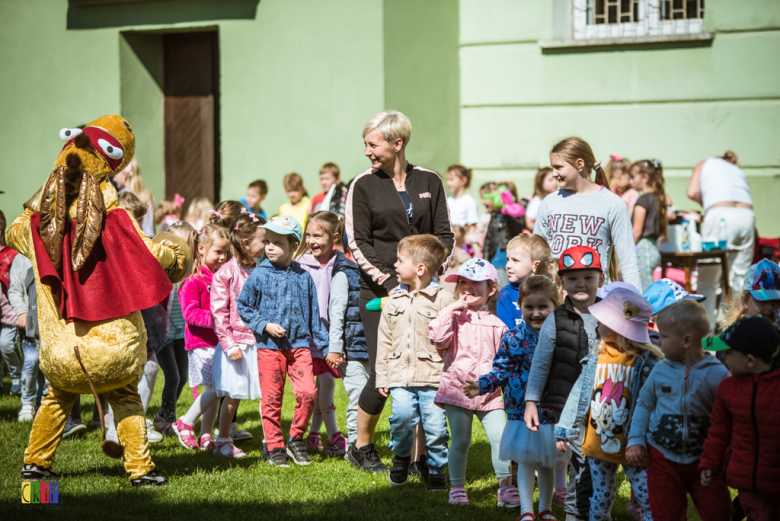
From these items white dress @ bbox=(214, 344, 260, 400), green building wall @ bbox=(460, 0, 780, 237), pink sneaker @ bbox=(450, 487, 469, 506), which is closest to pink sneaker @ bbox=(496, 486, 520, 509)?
pink sneaker @ bbox=(450, 487, 469, 506)

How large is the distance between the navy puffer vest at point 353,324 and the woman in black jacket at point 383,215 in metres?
0.33

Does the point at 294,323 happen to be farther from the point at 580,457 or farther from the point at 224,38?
the point at 224,38

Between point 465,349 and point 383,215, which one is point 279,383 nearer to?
point 383,215

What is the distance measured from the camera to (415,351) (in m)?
4.76

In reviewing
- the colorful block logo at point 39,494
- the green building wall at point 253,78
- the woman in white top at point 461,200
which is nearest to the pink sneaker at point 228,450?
the colorful block logo at point 39,494

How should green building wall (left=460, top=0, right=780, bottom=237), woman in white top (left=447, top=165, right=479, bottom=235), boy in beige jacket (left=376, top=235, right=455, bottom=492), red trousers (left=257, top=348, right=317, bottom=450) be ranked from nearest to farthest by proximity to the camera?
boy in beige jacket (left=376, top=235, right=455, bottom=492) → red trousers (left=257, top=348, right=317, bottom=450) → green building wall (left=460, top=0, right=780, bottom=237) → woman in white top (left=447, top=165, right=479, bottom=235)

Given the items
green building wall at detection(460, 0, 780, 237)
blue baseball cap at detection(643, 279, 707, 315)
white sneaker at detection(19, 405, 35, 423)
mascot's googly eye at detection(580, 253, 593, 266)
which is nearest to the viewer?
mascot's googly eye at detection(580, 253, 593, 266)

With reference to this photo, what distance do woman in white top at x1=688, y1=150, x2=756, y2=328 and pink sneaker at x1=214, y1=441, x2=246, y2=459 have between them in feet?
20.8

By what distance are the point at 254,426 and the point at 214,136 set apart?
22.8 feet

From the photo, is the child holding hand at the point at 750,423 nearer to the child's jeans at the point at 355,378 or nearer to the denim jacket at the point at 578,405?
the denim jacket at the point at 578,405

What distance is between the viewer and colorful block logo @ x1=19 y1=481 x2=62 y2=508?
446cm

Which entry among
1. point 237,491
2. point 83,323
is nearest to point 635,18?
point 237,491

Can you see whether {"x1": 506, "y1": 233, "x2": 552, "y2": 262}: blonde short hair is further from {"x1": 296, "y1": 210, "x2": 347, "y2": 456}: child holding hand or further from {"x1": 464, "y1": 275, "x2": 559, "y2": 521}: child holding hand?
{"x1": 296, "y1": 210, "x2": 347, "y2": 456}: child holding hand

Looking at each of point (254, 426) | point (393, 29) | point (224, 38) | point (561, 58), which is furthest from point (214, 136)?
point (254, 426)
